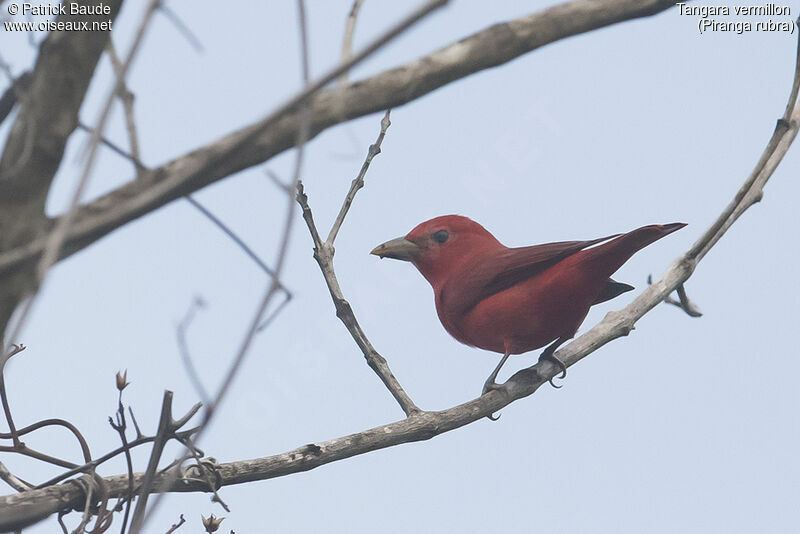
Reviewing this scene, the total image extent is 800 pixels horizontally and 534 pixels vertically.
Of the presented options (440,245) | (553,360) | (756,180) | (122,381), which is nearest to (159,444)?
(122,381)

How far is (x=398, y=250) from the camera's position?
511cm

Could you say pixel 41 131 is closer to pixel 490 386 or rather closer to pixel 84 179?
pixel 84 179

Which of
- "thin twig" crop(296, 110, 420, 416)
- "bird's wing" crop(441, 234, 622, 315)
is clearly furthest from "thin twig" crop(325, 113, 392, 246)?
"bird's wing" crop(441, 234, 622, 315)

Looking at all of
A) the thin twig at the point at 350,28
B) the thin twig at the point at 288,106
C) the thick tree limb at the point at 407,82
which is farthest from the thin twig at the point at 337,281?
the thin twig at the point at 288,106

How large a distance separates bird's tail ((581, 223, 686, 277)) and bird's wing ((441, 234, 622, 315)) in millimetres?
59

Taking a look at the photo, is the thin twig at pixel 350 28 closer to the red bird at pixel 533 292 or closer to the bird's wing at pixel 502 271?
the red bird at pixel 533 292

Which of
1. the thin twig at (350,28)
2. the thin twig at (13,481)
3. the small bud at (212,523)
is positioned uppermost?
the thin twig at (350,28)

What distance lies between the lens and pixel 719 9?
3.53m

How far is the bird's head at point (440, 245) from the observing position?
499cm

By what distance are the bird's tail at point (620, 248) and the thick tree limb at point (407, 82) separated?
2153 mm

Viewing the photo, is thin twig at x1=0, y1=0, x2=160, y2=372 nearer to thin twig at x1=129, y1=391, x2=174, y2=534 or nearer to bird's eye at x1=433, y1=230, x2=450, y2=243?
thin twig at x1=129, y1=391, x2=174, y2=534

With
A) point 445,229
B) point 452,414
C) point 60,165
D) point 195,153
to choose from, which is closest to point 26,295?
point 60,165

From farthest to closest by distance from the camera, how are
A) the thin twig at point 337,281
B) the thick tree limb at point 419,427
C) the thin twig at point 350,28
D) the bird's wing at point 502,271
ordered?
the bird's wing at point 502,271 → the thin twig at point 337,281 → the thick tree limb at point 419,427 → the thin twig at point 350,28

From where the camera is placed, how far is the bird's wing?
13.6 ft
